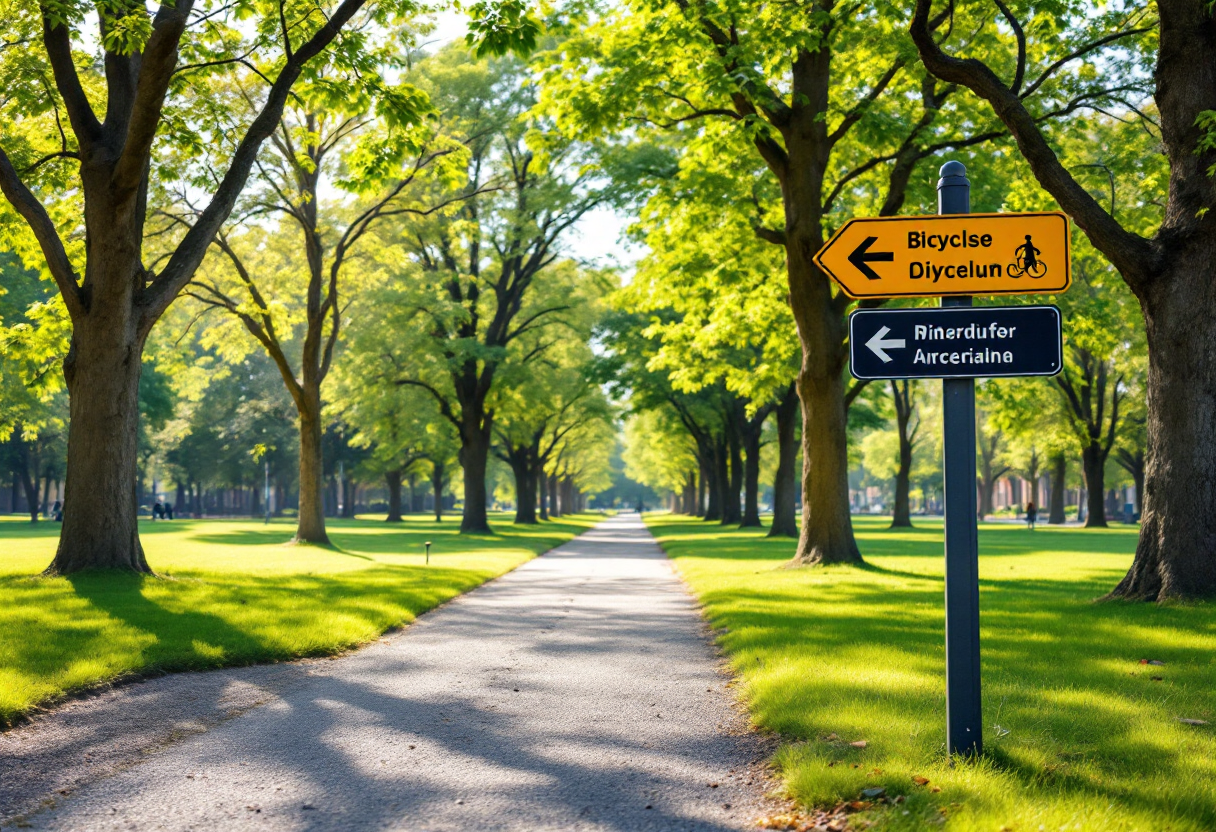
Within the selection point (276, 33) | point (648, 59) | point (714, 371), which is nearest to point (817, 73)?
point (648, 59)

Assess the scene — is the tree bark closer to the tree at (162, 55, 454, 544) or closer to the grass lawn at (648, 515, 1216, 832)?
the tree at (162, 55, 454, 544)

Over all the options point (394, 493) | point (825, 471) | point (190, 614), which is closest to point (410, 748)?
point (190, 614)

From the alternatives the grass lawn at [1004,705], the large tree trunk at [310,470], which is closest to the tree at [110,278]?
the grass lawn at [1004,705]

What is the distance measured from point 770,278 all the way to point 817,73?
4.46 m

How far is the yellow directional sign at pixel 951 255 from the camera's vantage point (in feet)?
15.6

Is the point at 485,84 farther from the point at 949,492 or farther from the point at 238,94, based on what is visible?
the point at 949,492

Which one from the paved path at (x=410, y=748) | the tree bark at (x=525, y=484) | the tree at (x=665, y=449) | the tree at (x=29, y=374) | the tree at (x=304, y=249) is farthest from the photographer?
the tree bark at (x=525, y=484)

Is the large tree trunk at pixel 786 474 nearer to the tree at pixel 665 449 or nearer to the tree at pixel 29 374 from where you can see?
the tree at pixel 665 449

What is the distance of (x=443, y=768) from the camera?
201 inches

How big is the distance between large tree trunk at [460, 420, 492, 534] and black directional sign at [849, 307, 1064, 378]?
31.7m

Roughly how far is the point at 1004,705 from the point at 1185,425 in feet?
18.6

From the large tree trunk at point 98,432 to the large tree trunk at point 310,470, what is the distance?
1307 cm

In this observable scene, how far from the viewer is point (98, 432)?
1323 centimetres

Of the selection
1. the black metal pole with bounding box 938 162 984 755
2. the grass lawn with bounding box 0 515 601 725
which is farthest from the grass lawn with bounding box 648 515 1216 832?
the grass lawn with bounding box 0 515 601 725
